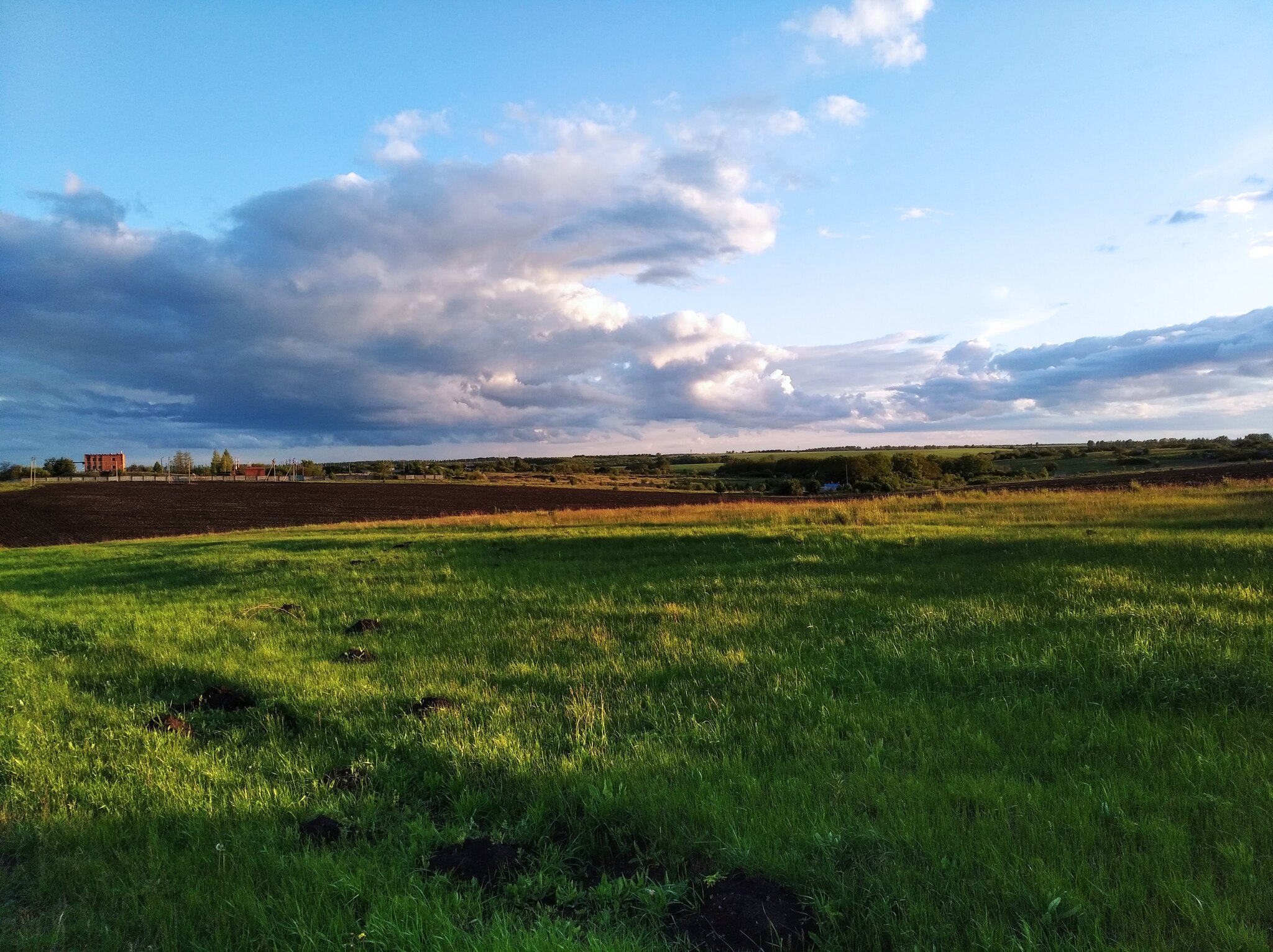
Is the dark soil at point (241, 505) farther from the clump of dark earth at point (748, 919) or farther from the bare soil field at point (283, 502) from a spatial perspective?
the clump of dark earth at point (748, 919)

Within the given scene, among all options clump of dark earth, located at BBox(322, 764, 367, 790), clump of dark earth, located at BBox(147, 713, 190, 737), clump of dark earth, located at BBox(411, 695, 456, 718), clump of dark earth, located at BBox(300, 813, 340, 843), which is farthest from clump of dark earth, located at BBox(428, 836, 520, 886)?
clump of dark earth, located at BBox(147, 713, 190, 737)

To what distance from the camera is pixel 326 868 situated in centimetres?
430

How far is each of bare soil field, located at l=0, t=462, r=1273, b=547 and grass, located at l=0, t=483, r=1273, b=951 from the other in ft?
134

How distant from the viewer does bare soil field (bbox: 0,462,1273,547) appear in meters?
49.5

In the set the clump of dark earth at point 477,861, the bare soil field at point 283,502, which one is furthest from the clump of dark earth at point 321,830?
the bare soil field at point 283,502

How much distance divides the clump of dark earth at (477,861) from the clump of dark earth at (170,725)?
4001 millimetres

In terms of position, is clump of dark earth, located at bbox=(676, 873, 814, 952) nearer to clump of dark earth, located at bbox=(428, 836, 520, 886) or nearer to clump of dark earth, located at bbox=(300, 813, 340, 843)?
clump of dark earth, located at bbox=(428, 836, 520, 886)

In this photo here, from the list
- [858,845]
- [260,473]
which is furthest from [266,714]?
[260,473]

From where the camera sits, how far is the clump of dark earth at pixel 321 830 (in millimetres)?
4746

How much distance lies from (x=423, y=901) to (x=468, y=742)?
2.18m

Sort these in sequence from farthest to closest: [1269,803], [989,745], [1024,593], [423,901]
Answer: [1024,593] < [989,745] < [1269,803] < [423,901]

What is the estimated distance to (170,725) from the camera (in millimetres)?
7016

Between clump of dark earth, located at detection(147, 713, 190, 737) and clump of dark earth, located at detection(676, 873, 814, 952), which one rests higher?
clump of dark earth, located at detection(676, 873, 814, 952)

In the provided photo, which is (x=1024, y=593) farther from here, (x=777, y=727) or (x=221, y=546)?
(x=221, y=546)
